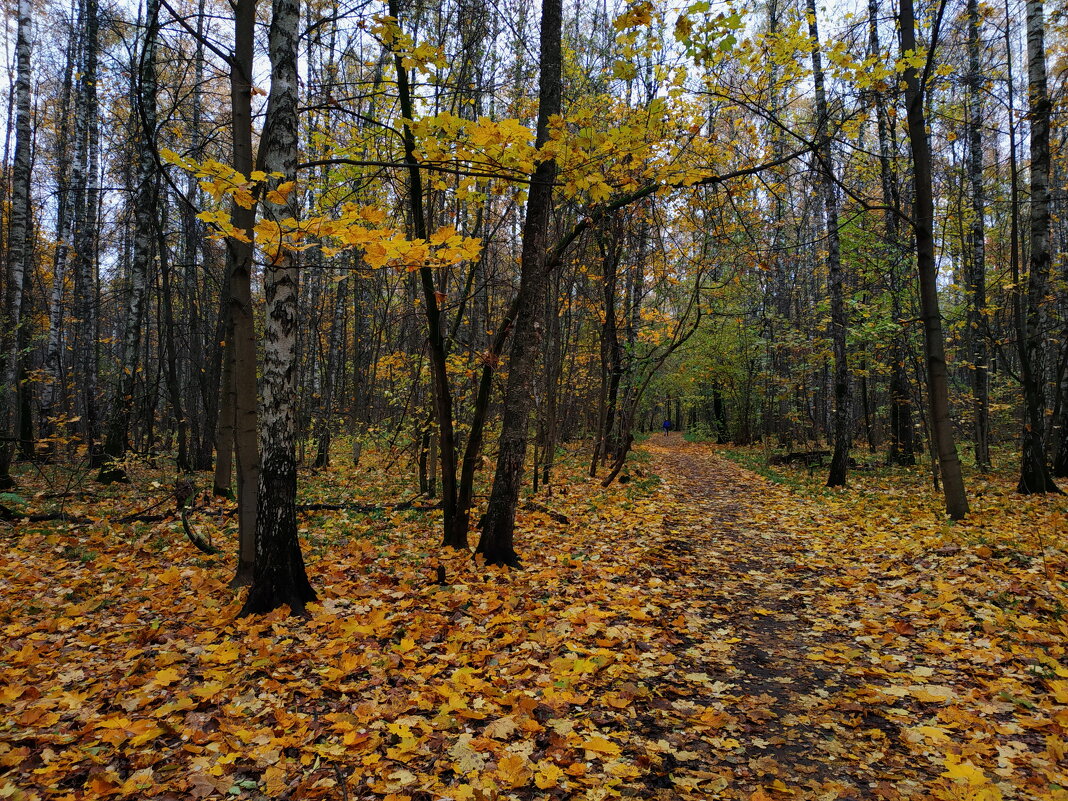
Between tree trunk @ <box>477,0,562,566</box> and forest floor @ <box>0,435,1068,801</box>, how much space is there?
54cm

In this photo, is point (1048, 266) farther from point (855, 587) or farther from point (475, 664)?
point (475, 664)

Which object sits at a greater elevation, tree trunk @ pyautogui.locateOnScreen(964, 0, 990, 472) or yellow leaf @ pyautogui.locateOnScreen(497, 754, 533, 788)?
tree trunk @ pyautogui.locateOnScreen(964, 0, 990, 472)

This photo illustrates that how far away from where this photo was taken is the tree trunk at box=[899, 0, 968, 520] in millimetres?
6844

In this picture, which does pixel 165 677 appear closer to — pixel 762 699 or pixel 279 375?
pixel 279 375

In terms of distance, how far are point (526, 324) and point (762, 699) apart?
400cm

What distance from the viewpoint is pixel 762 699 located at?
323cm

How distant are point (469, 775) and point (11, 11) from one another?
21318mm

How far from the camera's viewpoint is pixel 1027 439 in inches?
328

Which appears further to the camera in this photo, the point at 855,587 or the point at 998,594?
the point at 855,587

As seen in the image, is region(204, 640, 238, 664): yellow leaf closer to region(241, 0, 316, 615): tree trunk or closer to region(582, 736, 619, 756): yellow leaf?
region(241, 0, 316, 615): tree trunk

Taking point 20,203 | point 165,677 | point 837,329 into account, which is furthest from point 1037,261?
point 20,203

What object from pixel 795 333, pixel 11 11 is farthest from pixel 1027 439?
pixel 11 11

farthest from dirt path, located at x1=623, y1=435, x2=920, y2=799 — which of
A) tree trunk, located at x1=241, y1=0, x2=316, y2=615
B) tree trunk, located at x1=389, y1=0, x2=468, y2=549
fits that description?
tree trunk, located at x1=241, y1=0, x2=316, y2=615

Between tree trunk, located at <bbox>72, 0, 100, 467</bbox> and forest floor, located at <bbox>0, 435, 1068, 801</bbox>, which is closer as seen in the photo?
forest floor, located at <bbox>0, 435, 1068, 801</bbox>
